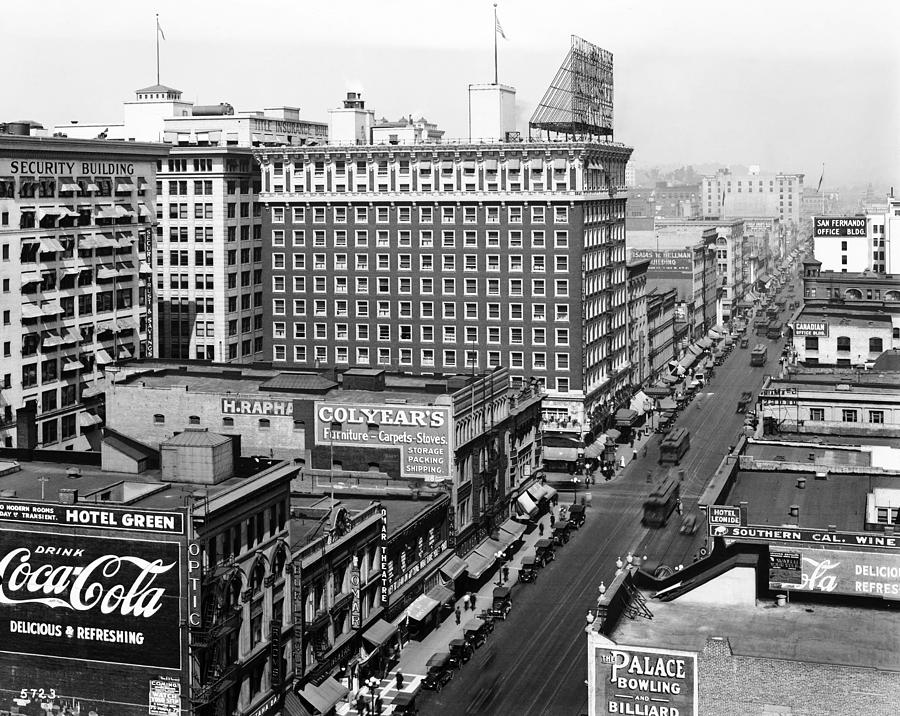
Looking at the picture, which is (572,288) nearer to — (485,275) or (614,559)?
(485,275)

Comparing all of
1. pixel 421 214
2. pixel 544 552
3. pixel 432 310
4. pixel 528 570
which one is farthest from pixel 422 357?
pixel 528 570

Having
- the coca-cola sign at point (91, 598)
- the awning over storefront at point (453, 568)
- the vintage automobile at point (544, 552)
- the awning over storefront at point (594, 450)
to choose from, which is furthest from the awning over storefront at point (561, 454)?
the coca-cola sign at point (91, 598)

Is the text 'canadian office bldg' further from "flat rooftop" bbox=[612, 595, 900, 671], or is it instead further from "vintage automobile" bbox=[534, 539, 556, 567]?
"flat rooftop" bbox=[612, 595, 900, 671]

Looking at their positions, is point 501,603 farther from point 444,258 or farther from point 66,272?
point 444,258

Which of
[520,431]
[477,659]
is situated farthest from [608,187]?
[477,659]

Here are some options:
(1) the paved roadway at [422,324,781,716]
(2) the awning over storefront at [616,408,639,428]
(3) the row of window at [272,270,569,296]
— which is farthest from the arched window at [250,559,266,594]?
(2) the awning over storefront at [616,408,639,428]

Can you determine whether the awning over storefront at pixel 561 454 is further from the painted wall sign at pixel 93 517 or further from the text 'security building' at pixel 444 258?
the painted wall sign at pixel 93 517
